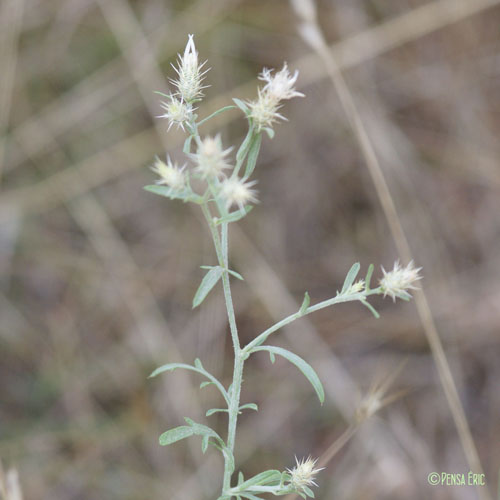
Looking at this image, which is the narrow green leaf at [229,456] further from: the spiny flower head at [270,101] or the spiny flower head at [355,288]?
the spiny flower head at [270,101]

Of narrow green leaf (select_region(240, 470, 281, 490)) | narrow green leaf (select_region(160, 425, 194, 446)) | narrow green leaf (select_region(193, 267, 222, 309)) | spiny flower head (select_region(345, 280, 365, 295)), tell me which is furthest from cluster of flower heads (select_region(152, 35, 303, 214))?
narrow green leaf (select_region(240, 470, 281, 490))

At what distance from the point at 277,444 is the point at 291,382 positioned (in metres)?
0.41

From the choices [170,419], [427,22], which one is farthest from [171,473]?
[427,22]

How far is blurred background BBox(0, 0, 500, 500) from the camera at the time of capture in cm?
352

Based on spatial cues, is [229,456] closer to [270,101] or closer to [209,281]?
[209,281]

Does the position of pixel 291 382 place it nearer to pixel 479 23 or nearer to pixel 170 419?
pixel 170 419

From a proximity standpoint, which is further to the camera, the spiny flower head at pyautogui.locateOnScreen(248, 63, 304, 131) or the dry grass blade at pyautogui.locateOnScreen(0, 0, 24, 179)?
the dry grass blade at pyautogui.locateOnScreen(0, 0, 24, 179)

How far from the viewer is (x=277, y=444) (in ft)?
12.0

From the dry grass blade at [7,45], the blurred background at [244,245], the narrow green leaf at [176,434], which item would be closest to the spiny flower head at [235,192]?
the narrow green leaf at [176,434]

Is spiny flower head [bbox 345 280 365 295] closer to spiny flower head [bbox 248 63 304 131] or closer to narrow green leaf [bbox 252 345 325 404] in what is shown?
narrow green leaf [bbox 252 345 325 404]

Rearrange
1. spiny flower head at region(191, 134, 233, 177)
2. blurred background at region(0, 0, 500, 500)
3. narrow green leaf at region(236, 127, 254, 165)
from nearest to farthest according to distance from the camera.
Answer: spiny flower head at region(191, 134, 233, 177) < narrow green leaf at region(236, 127, 254, 165) < blurred background at region(0, 0, 500, 500)

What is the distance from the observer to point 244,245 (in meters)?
3.95

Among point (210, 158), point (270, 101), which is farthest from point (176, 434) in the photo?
point (270, 101)

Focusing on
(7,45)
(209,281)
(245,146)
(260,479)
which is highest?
(7,45)
